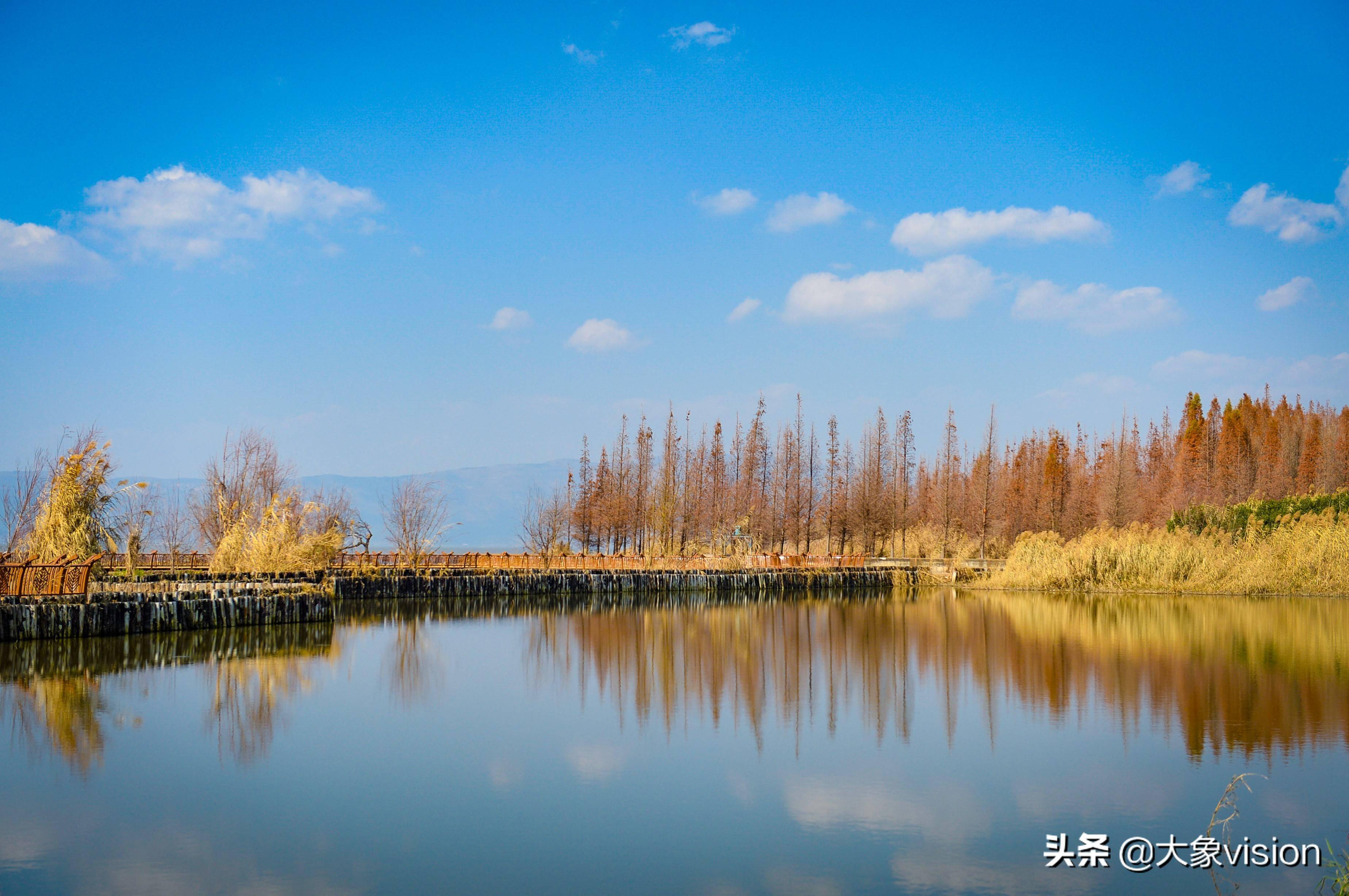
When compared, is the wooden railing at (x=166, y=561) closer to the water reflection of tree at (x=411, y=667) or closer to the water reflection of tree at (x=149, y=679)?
the water reflection of tree at (x=411, y=667)

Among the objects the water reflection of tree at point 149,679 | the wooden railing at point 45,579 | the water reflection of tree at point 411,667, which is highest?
the wooden railing at point 45,579

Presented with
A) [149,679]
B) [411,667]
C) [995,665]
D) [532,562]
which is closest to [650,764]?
[411,667]

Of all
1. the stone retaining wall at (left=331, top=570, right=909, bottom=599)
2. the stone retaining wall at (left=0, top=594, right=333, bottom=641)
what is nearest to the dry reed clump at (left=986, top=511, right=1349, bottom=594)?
the stone retaining wall at (left=331, top=570, right=909, bottom=599)

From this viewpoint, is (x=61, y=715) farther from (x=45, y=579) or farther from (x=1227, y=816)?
(x=1227, y=816)

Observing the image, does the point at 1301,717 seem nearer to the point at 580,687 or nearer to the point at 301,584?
the point at 580,687

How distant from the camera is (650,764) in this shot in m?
8.74

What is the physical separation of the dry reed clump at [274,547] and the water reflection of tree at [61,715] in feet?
32.0

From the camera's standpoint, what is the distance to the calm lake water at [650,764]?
19.9ft

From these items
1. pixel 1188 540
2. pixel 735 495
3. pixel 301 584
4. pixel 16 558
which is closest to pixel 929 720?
pixel 301 584

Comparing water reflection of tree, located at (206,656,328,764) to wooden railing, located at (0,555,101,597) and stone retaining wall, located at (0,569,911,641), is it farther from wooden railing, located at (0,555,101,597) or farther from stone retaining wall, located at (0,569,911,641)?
wooden railing, located at (0,555,101,597)

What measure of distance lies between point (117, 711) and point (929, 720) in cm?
853

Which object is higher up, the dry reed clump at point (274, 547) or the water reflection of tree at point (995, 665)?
the dry reed clump at point (274, 547)

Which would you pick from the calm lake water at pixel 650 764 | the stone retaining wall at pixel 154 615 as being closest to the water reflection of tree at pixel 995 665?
the calm lake water at pixel 650 764

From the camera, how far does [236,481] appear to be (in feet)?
110
